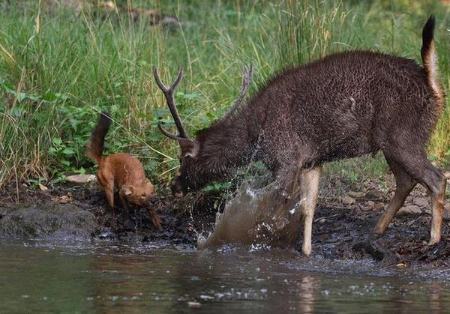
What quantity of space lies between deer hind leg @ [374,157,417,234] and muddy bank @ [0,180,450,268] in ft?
0.31

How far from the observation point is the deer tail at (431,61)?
862 centimetres

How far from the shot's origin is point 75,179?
34.3ft

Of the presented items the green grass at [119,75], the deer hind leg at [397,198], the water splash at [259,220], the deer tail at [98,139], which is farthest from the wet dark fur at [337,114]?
the green grass at [119,75]

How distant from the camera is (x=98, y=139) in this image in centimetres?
998

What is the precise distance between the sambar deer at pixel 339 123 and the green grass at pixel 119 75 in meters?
1.24

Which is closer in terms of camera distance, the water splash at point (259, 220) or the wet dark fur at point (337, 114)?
the wet dark fur at point (337, 114)

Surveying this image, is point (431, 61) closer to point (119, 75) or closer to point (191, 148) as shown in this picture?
point (191, 148)

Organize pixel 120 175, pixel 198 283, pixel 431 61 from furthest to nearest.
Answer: pixel 120 175 → pixel 431 61 → pixel 198 283

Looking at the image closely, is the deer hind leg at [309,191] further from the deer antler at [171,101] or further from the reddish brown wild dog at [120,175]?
the reddish brown wild dog at [120,175]

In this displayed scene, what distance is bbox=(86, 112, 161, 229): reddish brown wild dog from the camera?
31.4 feet

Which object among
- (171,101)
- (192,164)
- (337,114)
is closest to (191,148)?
(192,164)

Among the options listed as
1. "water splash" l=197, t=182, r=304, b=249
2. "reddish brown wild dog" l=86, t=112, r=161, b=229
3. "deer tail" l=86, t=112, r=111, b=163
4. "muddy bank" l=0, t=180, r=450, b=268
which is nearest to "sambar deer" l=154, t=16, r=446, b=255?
"water splash" l=197, t=182, r=304, b=249

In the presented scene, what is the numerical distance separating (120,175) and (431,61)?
8.79 ft

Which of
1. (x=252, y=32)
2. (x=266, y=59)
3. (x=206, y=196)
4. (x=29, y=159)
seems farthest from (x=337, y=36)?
(x=29, y=159)
